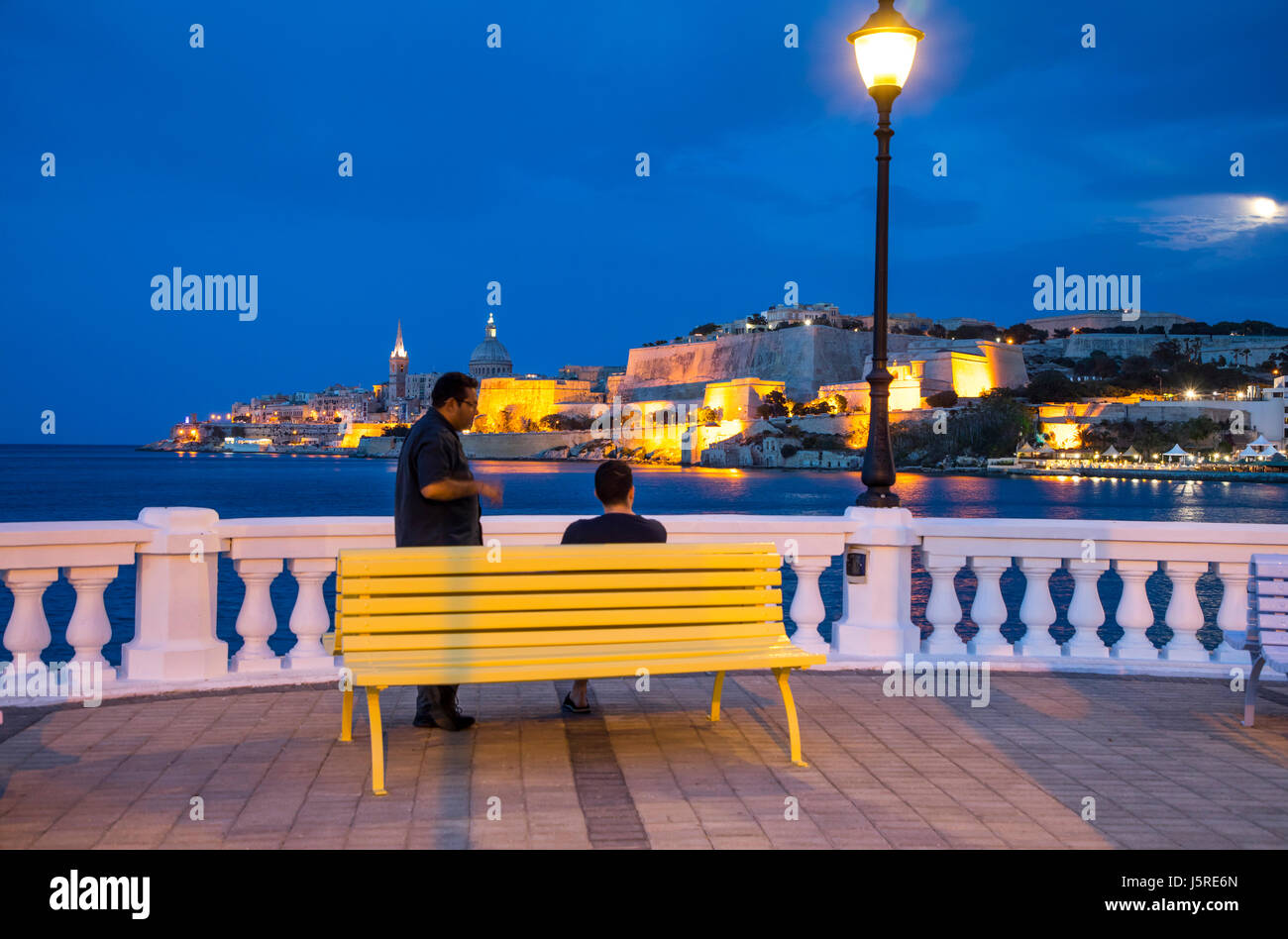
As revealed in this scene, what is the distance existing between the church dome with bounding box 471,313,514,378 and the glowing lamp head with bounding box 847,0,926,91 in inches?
6871

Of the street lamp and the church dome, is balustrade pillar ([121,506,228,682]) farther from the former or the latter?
the church dome

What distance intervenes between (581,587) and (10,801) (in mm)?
2353

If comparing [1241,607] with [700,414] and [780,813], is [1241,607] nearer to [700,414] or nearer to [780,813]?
[780,813]

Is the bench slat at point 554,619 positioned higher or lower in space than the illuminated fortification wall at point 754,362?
lower

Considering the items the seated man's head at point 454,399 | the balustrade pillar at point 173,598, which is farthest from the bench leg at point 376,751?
the balustrade pillar at point 173,598

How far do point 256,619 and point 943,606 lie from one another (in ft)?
14.0

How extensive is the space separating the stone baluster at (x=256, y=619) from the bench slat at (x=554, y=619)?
6.49 ft

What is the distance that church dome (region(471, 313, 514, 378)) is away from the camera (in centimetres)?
18125

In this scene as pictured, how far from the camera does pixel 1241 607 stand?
22.4 feet

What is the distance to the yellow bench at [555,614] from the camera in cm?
449

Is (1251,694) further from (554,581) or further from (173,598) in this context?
(173,598)

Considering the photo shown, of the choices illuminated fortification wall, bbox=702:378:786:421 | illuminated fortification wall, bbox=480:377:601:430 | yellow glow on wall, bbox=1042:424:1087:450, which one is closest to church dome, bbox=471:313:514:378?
illuminated fortification wall, bbox=480:377:601:430

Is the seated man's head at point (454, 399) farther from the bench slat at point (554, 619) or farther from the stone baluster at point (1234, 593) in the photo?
the stone baluster at point (1234, 593)
